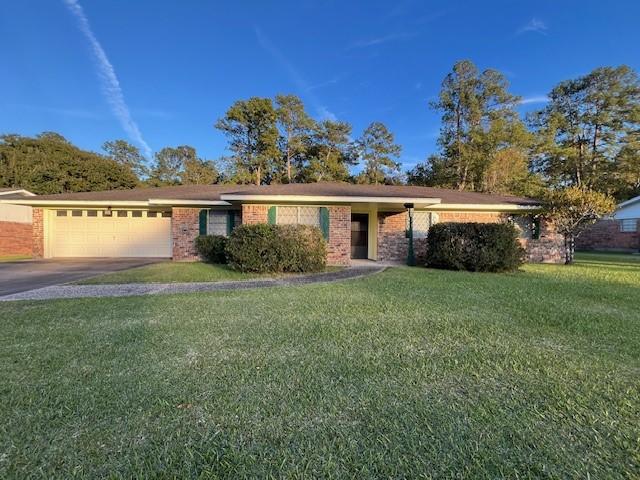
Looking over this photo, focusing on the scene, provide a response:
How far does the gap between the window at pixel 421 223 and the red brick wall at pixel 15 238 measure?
19263mm

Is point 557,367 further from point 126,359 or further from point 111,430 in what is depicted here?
point 126,359

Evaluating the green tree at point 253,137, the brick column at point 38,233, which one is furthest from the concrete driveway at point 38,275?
the green tree at point 253,137

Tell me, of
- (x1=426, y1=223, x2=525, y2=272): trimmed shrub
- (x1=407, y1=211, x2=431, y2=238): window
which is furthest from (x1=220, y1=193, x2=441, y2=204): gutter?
(x1=407, y1=211, x2=431, y2=238): window

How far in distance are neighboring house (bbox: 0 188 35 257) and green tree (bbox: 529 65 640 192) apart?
33.6 meters

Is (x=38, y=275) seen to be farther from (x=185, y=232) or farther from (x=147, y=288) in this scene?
(x=185, y=232)

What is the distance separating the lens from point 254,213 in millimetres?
11023

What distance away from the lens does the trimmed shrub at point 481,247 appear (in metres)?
9.12

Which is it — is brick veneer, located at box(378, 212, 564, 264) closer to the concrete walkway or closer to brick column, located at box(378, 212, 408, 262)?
brick column, located at box(378, 212, 408, 262)

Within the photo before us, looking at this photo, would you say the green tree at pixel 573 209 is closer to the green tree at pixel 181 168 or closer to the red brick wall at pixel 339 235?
the red brick wall at pixel 339 235

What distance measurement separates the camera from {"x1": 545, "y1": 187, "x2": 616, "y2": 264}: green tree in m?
10.5

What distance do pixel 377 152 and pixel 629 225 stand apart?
1877cm

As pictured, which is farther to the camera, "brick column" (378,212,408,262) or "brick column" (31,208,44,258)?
"brick column" (31,208,44,258)

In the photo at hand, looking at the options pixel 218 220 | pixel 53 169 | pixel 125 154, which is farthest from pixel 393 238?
pixel 125 154

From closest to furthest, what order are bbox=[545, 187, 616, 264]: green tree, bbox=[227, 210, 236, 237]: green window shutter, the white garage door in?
bbox=[545, 187, 616, 264]: green tree, bbox=[227, 210, 236, 237]: green window shutter, the white garage door
